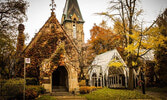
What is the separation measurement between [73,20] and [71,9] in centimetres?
328

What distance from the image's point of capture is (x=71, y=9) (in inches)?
1508

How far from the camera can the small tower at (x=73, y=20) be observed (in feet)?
119

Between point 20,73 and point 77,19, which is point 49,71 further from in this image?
point 77,19

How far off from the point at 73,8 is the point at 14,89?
31853 millimetres

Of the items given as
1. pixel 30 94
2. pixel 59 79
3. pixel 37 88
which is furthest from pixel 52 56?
pixel 30 94

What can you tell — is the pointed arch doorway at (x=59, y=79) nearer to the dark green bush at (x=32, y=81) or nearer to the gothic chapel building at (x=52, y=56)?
the gothic chapel building at (x=52, y=56)

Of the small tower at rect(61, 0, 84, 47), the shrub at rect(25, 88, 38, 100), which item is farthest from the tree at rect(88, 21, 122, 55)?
the shrub at rect(25, 88, 38, 100)

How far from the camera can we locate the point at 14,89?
383 inches

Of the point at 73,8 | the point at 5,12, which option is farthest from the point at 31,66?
the point at 73,8

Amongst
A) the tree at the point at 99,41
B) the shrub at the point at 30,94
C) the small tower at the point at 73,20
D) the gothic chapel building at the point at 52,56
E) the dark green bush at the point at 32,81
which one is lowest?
the shrub at the point at 30,94

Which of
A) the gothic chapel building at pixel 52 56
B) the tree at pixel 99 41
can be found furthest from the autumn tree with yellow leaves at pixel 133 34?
the tree at pixel 99 41

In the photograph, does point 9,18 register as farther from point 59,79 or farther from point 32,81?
point 59,79

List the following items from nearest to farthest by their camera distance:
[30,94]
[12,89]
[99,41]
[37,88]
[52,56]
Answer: [12,89]
[30,94]
[37,88]
[52,56]
[99,41]

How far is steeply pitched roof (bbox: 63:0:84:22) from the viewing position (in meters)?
37.5
